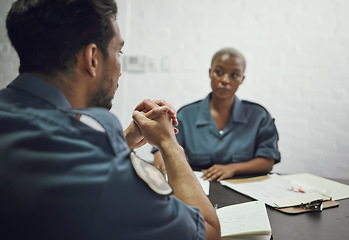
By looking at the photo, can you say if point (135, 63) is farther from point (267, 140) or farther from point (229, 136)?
point (267, 140)

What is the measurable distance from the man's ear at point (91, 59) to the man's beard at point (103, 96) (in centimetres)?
4

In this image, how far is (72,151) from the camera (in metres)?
0.46

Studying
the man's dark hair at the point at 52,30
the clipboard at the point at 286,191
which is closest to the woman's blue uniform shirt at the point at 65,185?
the man's dark hair at the point at 52,30

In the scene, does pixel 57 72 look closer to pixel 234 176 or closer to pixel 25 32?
pixel 25 32

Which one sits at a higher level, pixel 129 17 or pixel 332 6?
pixel 332 6

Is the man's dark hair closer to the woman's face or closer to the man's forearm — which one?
the man's forearm

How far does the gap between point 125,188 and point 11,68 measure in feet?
3.94

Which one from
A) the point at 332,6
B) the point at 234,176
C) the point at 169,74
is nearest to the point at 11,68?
the point at 234,176

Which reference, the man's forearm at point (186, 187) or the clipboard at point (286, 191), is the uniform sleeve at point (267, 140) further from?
the man's forearm at point (186, 187)

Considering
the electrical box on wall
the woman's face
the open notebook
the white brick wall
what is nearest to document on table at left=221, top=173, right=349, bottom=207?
the open notebook

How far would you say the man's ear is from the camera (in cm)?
60

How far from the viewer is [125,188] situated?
1.58ft

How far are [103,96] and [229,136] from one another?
0.99m

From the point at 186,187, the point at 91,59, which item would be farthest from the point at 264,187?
the point at 91,59
